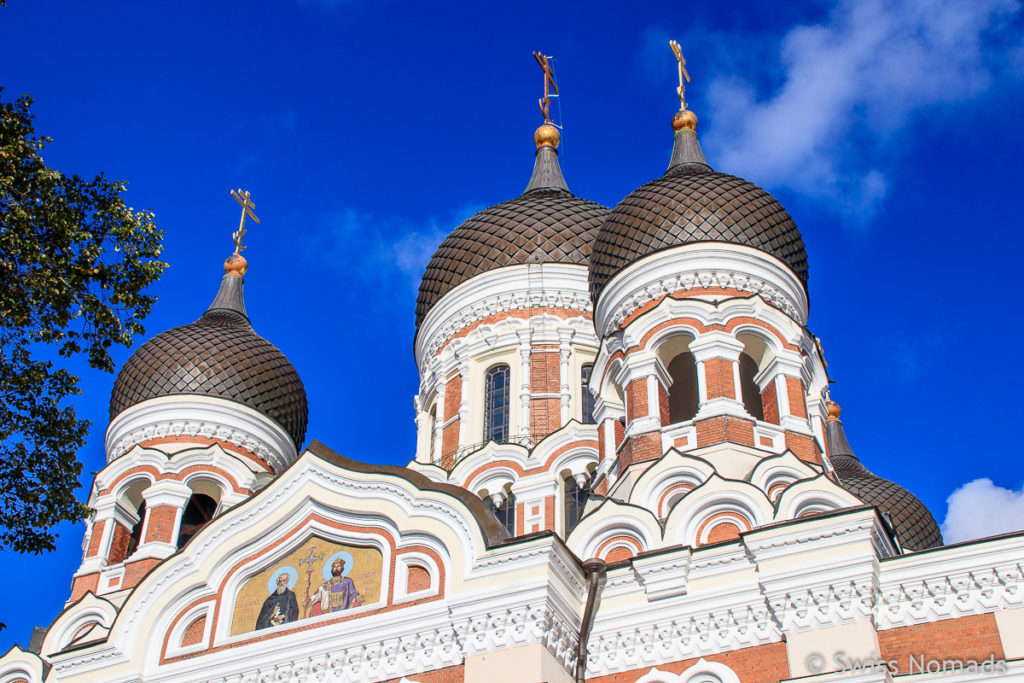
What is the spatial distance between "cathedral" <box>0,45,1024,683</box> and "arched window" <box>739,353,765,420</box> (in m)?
0.05

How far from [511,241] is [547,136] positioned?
15.0ft

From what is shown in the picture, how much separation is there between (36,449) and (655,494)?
659 cm

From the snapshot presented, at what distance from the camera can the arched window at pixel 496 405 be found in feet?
61.6

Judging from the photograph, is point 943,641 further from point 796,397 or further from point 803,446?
point 796,397

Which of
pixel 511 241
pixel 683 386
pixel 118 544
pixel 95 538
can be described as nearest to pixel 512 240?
pixel 511 241

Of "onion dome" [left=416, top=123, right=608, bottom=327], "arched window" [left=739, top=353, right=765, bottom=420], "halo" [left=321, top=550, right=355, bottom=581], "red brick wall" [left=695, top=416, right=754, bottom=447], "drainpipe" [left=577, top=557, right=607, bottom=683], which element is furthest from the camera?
"onion dome" [left=416, top=123, right=608, bottom=327]

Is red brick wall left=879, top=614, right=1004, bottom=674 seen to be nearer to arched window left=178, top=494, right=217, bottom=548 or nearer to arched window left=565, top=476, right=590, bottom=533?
arched window left=565, top=476, right=590, bottom=533

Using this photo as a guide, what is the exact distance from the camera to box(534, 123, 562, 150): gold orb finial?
24219mm

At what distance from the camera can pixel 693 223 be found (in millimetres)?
15844

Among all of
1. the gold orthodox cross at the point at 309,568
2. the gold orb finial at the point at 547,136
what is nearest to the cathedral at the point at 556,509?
the gold orthodox cross at the point at 309,568

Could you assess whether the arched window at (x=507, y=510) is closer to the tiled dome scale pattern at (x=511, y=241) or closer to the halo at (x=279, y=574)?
the tiled dome scale pattern at (x=511, y=241)

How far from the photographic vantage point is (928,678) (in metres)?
9.70

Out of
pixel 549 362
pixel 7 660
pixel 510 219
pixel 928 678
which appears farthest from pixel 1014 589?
pixel 510 219

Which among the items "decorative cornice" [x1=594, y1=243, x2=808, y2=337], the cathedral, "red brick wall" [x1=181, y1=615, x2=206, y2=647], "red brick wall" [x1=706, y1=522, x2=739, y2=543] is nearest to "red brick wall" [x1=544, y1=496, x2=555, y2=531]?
the cathedral
